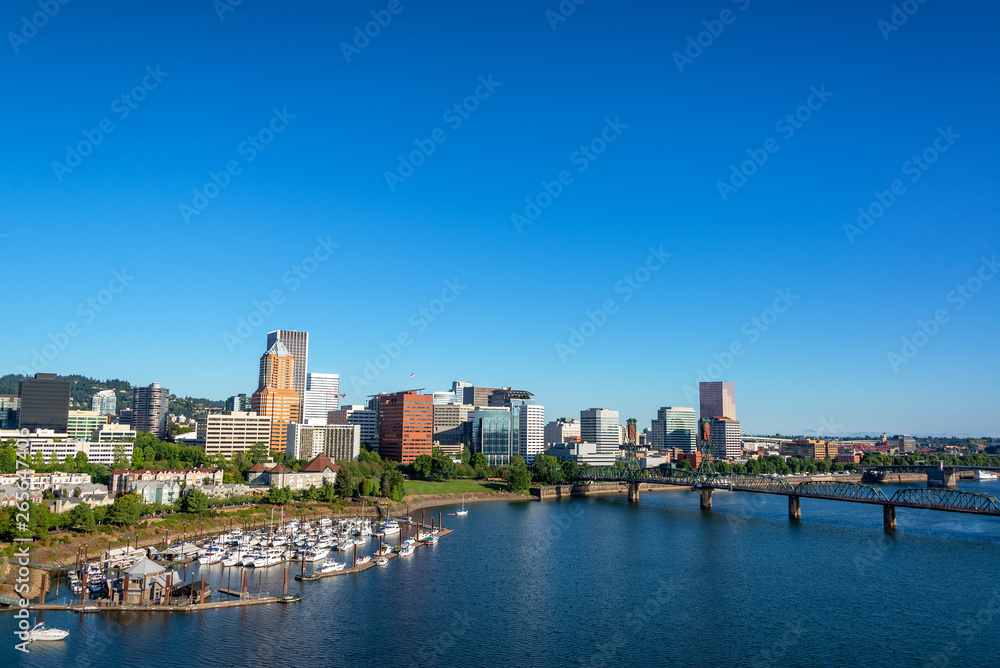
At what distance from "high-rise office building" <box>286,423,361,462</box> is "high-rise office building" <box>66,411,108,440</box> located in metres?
54.3

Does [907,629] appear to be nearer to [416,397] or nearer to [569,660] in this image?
[569,660]

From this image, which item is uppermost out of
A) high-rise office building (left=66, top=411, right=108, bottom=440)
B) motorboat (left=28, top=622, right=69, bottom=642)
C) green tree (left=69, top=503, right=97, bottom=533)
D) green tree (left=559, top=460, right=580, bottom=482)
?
high-rise office building (left=66, top=411, right=108, bottom=440)

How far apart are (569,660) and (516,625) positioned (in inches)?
278

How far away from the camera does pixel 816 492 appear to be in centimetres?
10331

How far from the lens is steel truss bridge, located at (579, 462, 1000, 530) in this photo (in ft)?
278

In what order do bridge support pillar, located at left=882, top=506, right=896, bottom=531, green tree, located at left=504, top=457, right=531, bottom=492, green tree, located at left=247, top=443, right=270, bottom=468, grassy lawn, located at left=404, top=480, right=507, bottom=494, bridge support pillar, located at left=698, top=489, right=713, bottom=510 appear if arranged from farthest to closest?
1. green tree, located at left=247, top=443, right=270, bottom=468
2. green tree, located at left=504, top=457, right=531, bottom=492
3. grassy lawn, located at left=404, top=480, right=507, bottom=494
4. bridge support pillar, located at left=698, top=489, right=713, bottom=510
5. bridge support pillar, located at left=882, top=506, right=896, bottom=531

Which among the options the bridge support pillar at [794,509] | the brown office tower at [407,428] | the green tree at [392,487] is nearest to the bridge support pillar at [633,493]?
the bridge support pillar at [794,509]

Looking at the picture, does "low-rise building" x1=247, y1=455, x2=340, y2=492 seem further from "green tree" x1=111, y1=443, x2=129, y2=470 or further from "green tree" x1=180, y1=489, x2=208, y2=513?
"green tree" x1=180, y1=489, x2=208, y2=513

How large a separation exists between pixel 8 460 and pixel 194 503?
139 ft

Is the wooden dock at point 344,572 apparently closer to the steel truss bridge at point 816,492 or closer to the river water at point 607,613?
the river water at point 607,613

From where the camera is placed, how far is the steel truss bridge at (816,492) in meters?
84.8

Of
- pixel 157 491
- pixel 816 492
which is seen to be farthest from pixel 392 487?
pixel 816 492

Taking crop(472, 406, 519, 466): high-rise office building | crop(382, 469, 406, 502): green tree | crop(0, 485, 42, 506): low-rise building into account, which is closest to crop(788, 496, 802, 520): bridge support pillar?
crop(382, 469, 406, 502): green tree

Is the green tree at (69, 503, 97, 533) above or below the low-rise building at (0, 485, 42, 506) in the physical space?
below
